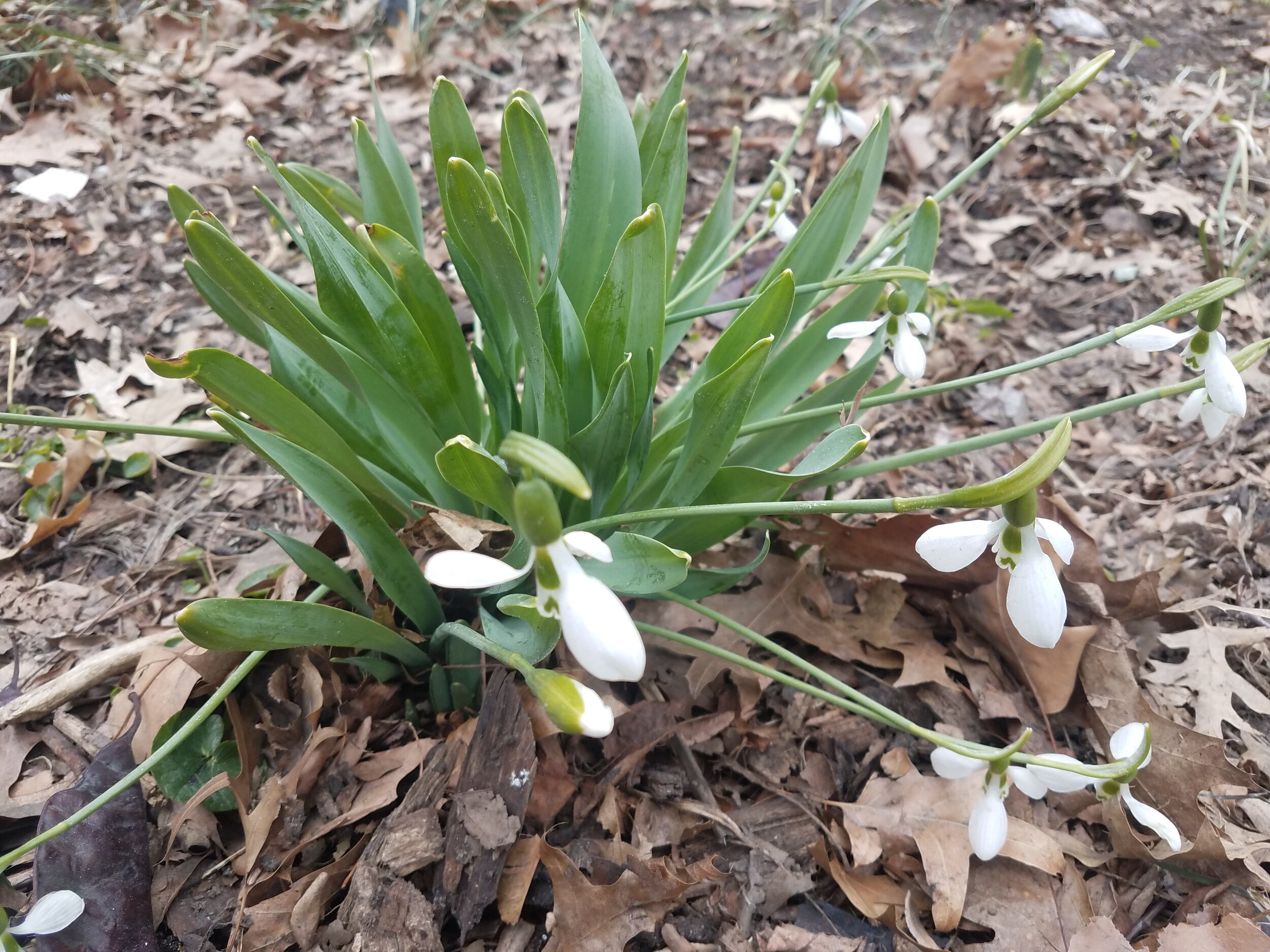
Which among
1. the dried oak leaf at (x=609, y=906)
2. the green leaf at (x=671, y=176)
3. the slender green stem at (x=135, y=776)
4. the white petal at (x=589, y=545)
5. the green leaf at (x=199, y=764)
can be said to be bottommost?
the dried oak leaf at (x=609, y=906)

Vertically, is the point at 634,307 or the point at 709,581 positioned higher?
the point at 634,307

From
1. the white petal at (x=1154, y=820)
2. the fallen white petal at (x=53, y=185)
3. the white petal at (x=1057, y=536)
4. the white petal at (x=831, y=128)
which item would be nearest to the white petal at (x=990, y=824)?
the white petal at (x=1154, y=820)

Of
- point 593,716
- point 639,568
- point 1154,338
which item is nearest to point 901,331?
point 1154,338

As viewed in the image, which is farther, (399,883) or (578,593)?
(399,883)

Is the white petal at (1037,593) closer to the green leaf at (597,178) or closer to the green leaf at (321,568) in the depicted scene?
the green leaf at (597,178)

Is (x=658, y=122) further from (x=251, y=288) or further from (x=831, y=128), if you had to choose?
(x=251, y=288)

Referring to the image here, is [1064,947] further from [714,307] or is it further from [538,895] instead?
[714,307]
